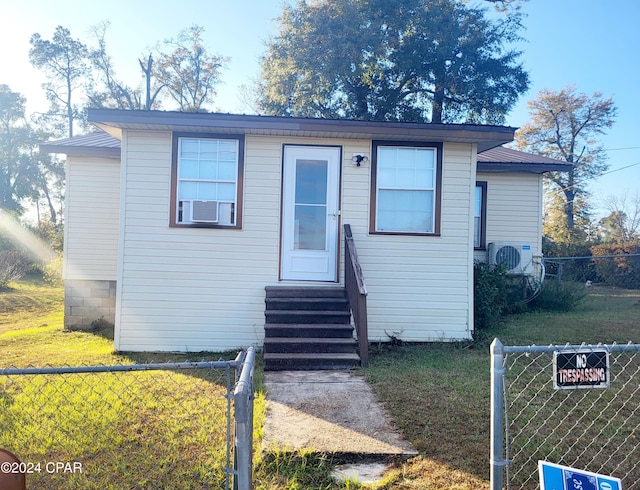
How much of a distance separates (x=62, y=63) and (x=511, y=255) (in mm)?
29430

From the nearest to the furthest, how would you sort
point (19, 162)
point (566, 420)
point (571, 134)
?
1. point (566, 420)
2. point (571, 134)
3. point (19, 162)

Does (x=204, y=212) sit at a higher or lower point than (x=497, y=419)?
higher

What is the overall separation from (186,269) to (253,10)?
18.0 m

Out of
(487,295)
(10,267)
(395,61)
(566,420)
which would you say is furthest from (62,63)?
(566,420)

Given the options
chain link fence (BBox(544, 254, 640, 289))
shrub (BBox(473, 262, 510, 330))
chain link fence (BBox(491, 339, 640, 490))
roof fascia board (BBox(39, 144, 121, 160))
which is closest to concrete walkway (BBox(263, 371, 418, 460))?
chain link fence (BBox(491, 339, 640, 490))

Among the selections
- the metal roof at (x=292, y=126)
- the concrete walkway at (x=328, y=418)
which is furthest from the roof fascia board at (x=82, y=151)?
the concrete walkway at (x=328, y=418)

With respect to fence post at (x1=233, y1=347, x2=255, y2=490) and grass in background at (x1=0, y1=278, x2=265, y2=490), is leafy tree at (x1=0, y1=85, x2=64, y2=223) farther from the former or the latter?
fence post at (x1=233, y1=347, x2=255, y2=490)

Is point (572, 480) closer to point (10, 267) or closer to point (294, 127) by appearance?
point (294, 127)

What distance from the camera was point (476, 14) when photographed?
59.7 ft

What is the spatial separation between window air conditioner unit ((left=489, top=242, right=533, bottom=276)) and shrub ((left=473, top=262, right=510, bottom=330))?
1.42 meters

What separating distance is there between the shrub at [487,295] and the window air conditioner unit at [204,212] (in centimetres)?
452

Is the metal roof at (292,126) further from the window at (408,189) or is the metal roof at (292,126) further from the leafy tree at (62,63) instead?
the leafy tree at (62,63)

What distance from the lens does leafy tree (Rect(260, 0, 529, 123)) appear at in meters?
17.6

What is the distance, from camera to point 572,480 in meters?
2.04
